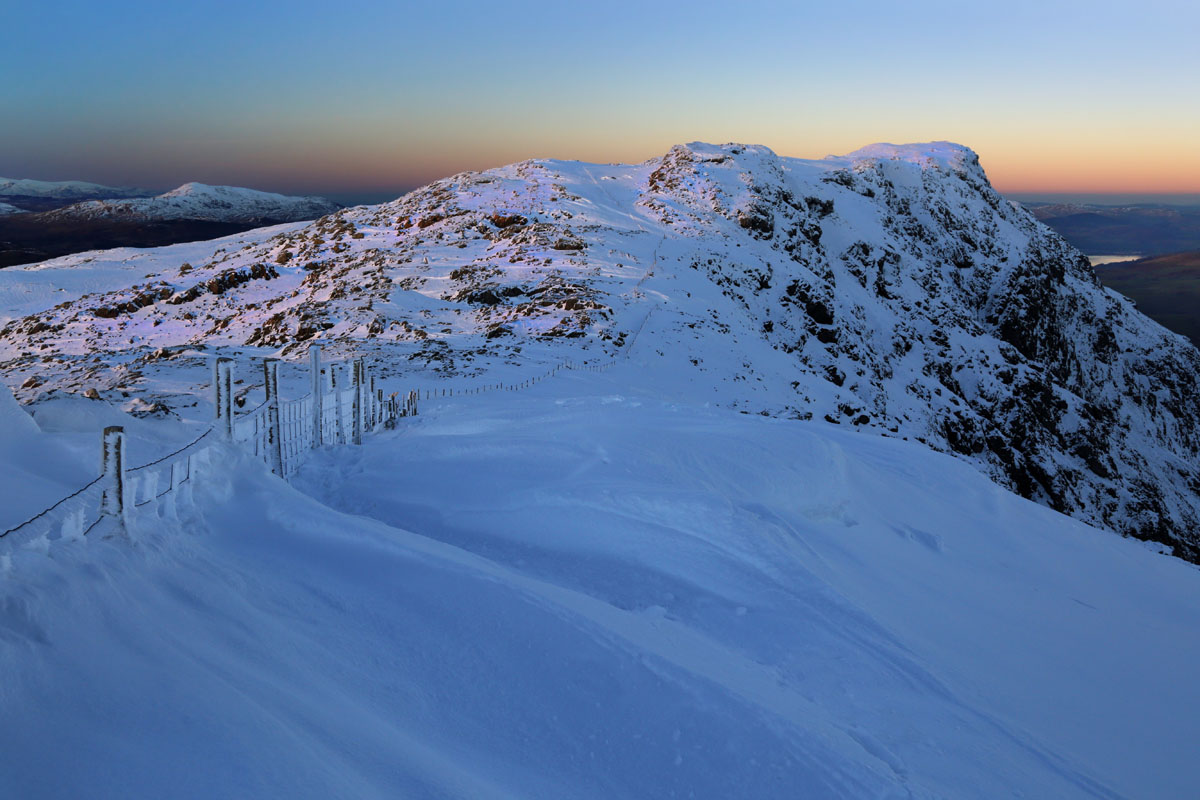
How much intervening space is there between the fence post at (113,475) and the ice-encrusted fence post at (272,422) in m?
3.72

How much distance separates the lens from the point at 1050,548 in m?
11.7

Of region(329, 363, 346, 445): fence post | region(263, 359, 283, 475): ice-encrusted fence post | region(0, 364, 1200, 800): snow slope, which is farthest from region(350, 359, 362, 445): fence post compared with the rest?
region(263, 359, 283, 475): ice-encrusted fence post

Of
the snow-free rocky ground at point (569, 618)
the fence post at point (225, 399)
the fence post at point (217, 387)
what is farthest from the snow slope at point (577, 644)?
the fence post at point (217, 387)

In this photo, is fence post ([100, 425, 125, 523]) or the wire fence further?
fence post ([100, 425, 125, 523])

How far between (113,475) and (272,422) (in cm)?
417

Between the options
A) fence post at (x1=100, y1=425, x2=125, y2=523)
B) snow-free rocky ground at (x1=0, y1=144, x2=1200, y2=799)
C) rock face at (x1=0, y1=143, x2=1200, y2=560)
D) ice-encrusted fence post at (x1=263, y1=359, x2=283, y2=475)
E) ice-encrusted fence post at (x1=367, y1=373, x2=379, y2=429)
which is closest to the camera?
snow-free rocky ground at (x1=0, y1=144, x2=1200, y2=799)

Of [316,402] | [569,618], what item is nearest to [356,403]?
[316,402]

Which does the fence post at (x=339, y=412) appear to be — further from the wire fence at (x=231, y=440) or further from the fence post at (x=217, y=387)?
→ the fence post at (x=217, y=387)

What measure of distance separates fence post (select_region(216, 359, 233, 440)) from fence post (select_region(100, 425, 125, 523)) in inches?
98.4

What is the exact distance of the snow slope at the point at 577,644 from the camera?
3.69 meters

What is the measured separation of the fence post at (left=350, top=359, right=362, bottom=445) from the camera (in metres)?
12.3

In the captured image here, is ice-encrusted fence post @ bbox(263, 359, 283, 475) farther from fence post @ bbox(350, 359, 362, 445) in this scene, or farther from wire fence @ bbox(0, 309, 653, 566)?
fence post @ bbox(350, 359, 362, 445)

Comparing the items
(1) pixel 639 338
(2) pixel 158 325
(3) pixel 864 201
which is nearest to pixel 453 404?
(1) pixel 639 338

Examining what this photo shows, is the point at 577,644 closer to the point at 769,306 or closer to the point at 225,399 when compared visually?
the point at 225,399
